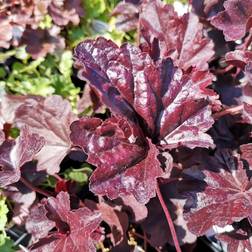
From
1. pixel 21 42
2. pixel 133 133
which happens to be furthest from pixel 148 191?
pixel 21 42

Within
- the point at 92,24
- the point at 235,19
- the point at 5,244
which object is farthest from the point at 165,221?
the point at 92,24

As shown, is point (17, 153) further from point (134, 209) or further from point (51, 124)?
point (134, 209)

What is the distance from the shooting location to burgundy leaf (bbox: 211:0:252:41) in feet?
3.89

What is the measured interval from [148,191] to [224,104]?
18.9 inches

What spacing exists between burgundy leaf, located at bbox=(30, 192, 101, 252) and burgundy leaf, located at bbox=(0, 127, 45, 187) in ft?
0.34

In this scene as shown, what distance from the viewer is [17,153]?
44.8 inches

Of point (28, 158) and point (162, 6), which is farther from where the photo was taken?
point (162, 6)

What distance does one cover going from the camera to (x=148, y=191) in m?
0.94

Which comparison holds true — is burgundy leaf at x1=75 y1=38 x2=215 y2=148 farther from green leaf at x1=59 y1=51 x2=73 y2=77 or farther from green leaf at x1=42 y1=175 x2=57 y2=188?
green leaf at x1=59 y1=51 x2=73 y2=77

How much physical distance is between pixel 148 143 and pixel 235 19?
1.32 ft

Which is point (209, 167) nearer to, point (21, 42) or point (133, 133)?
point (133, 133)

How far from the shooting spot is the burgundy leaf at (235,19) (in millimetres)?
1187

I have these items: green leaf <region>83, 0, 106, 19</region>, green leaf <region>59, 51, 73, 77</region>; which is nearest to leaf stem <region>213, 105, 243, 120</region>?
green leaf <region>59, 51, 73, 77</region>

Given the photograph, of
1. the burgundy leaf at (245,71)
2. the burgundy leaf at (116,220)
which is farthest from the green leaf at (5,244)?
the burgundy leaf at (245,71)
